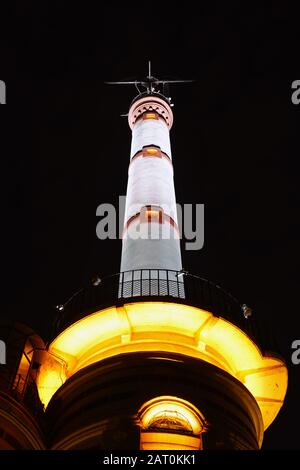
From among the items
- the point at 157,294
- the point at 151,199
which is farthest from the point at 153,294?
the point at 151,199

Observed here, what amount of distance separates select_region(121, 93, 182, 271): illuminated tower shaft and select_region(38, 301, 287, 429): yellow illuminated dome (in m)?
3.05

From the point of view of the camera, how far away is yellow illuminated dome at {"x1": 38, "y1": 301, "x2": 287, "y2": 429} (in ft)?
54.9

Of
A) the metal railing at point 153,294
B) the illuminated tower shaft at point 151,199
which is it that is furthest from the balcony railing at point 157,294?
the illuminated tower shaft at point 151,199

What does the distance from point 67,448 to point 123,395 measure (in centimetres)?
176

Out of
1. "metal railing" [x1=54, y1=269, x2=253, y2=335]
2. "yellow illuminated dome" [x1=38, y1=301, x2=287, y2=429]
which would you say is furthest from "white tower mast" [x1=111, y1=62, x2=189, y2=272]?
"yellow illuminated dome" [x1=38, y1=301, x2=287, y2=429]

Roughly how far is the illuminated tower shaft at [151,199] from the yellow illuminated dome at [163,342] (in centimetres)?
305

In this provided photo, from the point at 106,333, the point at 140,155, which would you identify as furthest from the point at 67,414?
the point at 140,155

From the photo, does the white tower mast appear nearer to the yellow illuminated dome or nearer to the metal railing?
the metal railing

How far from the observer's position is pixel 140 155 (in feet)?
85.9

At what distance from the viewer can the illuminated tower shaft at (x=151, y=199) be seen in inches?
811

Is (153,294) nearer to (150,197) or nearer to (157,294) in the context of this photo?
(157,294)

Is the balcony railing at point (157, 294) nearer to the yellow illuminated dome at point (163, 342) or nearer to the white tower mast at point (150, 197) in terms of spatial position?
the yellow illuminated dome at point (163, 342)
